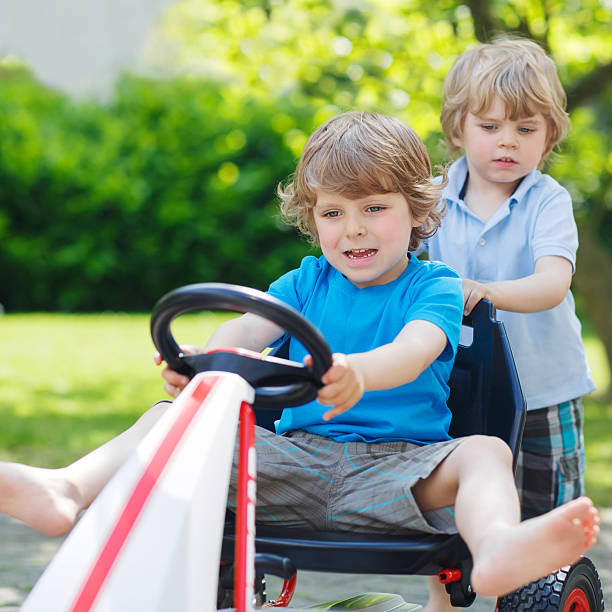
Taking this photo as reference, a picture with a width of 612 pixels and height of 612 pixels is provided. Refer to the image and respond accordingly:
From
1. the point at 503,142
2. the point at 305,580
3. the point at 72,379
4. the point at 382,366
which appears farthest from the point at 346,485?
the point at 72,379

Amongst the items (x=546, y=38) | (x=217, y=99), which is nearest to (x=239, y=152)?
(x=217, y=99)

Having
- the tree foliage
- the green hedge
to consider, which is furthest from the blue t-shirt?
the green hedge

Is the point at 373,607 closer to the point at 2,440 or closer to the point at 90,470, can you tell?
the point at 90,470

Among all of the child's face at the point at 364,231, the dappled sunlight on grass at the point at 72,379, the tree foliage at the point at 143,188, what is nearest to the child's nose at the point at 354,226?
the child's face at the point at 364,231

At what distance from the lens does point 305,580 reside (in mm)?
3473

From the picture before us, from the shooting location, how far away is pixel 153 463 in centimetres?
170

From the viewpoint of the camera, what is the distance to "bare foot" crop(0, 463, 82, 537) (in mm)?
1870

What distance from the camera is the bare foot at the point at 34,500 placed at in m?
1.87

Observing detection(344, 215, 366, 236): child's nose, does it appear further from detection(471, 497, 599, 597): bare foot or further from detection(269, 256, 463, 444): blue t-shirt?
detection(471, 497, 599, 597): bare foot

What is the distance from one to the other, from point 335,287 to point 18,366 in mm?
6111

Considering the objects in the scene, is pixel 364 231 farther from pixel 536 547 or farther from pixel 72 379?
pixel 72 379

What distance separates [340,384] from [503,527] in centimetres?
38

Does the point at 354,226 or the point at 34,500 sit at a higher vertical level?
the point at 354,226

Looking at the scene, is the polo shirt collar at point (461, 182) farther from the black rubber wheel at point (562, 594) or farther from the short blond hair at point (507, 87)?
the black rubber wheel at point (562, 594)
